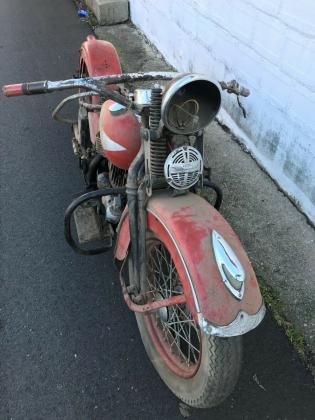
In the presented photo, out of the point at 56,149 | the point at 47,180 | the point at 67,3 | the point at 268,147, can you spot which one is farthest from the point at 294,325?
the point at 67,3

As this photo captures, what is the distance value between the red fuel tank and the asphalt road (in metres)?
0.94

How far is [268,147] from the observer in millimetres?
3391

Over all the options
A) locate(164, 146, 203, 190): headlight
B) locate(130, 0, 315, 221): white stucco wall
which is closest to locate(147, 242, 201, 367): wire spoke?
locate(164, 146, 203, 190): headlight

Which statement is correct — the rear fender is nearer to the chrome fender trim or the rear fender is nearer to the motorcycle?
the motorcycle

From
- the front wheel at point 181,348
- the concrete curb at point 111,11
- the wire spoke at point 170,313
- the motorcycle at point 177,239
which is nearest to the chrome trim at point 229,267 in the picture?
the motorcycle at point 177,239

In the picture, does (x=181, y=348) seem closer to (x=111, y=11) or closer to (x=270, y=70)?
(x=270, y=70)

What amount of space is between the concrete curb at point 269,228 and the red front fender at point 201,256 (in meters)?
0.95

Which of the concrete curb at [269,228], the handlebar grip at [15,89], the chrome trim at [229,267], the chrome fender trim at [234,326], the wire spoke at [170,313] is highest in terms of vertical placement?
the handlebar grip at [15,89]

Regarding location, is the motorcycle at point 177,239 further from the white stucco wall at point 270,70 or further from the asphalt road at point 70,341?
the white stucco wall at point 270,70

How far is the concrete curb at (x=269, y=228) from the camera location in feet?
8.41

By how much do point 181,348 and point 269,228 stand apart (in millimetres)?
1176

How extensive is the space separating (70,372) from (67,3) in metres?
6.56

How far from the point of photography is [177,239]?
1.70 metres

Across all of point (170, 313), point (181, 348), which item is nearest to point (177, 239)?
point (170, 313)
